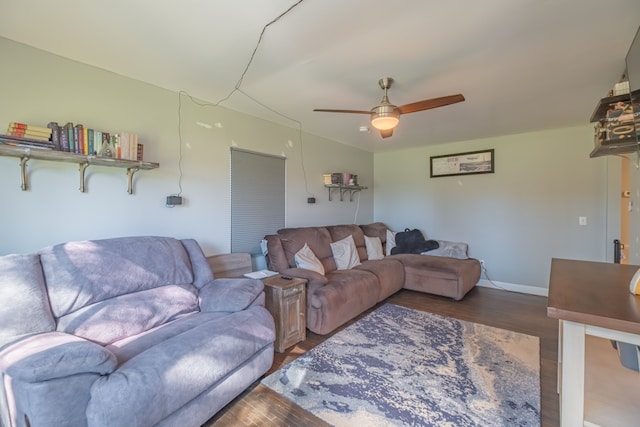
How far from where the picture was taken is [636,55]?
1.82m

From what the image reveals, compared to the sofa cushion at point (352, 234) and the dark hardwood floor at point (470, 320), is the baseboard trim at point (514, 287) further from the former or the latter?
the sofa cushion at point (352, 234)

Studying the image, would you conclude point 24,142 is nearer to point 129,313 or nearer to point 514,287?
point 129,313

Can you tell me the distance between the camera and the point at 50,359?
1196 mm

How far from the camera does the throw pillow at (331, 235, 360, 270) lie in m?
3.89

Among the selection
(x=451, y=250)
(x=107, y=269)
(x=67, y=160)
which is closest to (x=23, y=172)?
(x=67, y=160)

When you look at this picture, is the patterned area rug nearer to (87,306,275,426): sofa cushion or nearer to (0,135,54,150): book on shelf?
(87,306,275,426): sofa cushion

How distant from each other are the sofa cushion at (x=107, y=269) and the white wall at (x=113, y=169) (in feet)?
1.15

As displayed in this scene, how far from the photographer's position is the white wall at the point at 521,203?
3.92 metres

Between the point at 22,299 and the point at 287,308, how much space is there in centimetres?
176

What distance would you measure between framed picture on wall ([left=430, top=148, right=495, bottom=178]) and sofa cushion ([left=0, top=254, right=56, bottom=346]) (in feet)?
17.3

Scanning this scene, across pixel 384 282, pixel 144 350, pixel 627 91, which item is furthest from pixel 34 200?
pixel 627 91

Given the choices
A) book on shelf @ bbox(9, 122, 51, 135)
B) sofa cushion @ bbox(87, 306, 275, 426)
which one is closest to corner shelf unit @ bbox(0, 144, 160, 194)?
book on shelf @ bbox(9, 122, 51, 135)

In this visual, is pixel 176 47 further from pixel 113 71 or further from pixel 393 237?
pixel 393 237

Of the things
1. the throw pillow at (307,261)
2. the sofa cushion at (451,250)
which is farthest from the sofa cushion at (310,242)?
the sofa cushion at (451,250)
